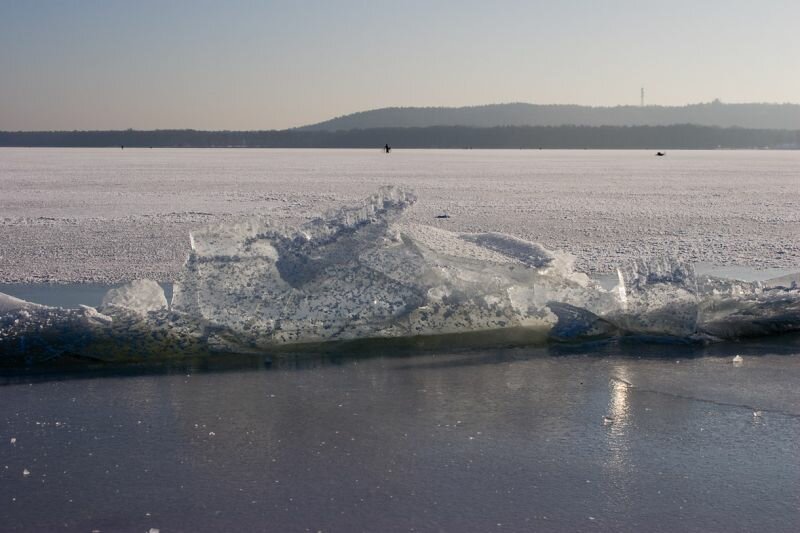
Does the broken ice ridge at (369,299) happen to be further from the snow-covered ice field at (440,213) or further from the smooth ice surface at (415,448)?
the snow-covered ice field at (440,213)

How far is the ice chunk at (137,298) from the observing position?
466 cm

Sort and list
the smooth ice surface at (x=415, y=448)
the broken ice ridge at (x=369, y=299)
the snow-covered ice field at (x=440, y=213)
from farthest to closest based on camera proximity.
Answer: the snow-covered ice field at (x=440, y=213) < the broken ice ridge at (x=369, y=299) < the smooth ice surface at (x=415, y=448)

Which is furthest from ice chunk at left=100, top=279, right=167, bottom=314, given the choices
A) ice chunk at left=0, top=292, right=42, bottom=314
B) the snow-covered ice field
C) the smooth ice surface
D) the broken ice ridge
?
the snow-covered ice field

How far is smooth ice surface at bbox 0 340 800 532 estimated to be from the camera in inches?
97.4

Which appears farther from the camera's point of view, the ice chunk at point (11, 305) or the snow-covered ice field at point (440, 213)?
the snow-covered ice field at point (440, 213)

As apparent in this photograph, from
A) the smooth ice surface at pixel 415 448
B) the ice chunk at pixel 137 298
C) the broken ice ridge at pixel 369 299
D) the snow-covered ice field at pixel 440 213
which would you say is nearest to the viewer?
the smooth ice surface at pixel 415 448

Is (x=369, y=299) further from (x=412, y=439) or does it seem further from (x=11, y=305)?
(x=11, y=305)

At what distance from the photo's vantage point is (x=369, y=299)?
4766 mm

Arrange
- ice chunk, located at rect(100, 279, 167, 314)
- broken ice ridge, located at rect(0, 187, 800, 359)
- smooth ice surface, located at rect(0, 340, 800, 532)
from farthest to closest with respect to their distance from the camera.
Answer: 1. ice chunk, located at rect(100, 279, 167, 314)
2. broken ice ridge, located at rect(0, 187, 800, 359)
3. smooth ice surface, located at rect(0, 340, 800, 532)

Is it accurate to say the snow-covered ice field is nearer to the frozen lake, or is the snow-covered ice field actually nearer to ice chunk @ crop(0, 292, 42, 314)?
ice chunk @ crop(0, 292, 42, 314)

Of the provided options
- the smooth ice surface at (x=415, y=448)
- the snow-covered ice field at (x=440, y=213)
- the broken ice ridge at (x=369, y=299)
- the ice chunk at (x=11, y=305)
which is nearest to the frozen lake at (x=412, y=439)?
the smooth ice surface at (x=415, y=448)

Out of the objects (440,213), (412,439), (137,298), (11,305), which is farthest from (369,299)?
(440,213)

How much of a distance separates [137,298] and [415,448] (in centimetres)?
241

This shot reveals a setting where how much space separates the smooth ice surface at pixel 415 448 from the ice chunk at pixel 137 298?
779 millimetres
